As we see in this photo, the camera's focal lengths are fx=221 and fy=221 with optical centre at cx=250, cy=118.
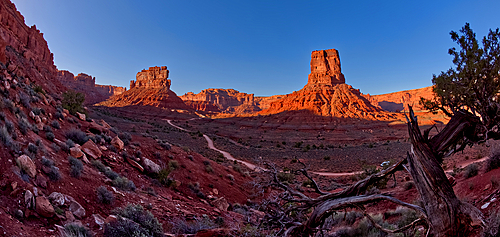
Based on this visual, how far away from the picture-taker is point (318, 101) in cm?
7525

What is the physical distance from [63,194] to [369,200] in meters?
5.96

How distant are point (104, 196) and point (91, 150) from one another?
145 inches

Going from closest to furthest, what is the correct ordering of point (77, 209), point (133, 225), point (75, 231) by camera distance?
point (75, 231), point (133, 225), point (77, 209)

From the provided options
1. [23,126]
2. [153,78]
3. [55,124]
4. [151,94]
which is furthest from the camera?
[153,78]

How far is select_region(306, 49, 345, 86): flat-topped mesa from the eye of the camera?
299 feet

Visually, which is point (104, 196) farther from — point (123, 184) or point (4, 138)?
point (4, 138)

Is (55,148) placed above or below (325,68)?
below

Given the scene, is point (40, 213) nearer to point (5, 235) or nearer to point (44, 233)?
point (44, 233)

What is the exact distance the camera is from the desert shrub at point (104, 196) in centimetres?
530

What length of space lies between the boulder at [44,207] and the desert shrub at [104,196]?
1225 millimetres

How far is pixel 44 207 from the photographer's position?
3.99 metres

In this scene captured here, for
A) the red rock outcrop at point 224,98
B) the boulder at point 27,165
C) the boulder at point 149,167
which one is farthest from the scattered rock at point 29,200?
the red rock outcrop at point 224,98

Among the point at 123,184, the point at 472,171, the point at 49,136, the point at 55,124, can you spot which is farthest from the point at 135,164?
the point at 472,171

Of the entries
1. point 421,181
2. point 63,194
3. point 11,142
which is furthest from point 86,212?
point 421,181
